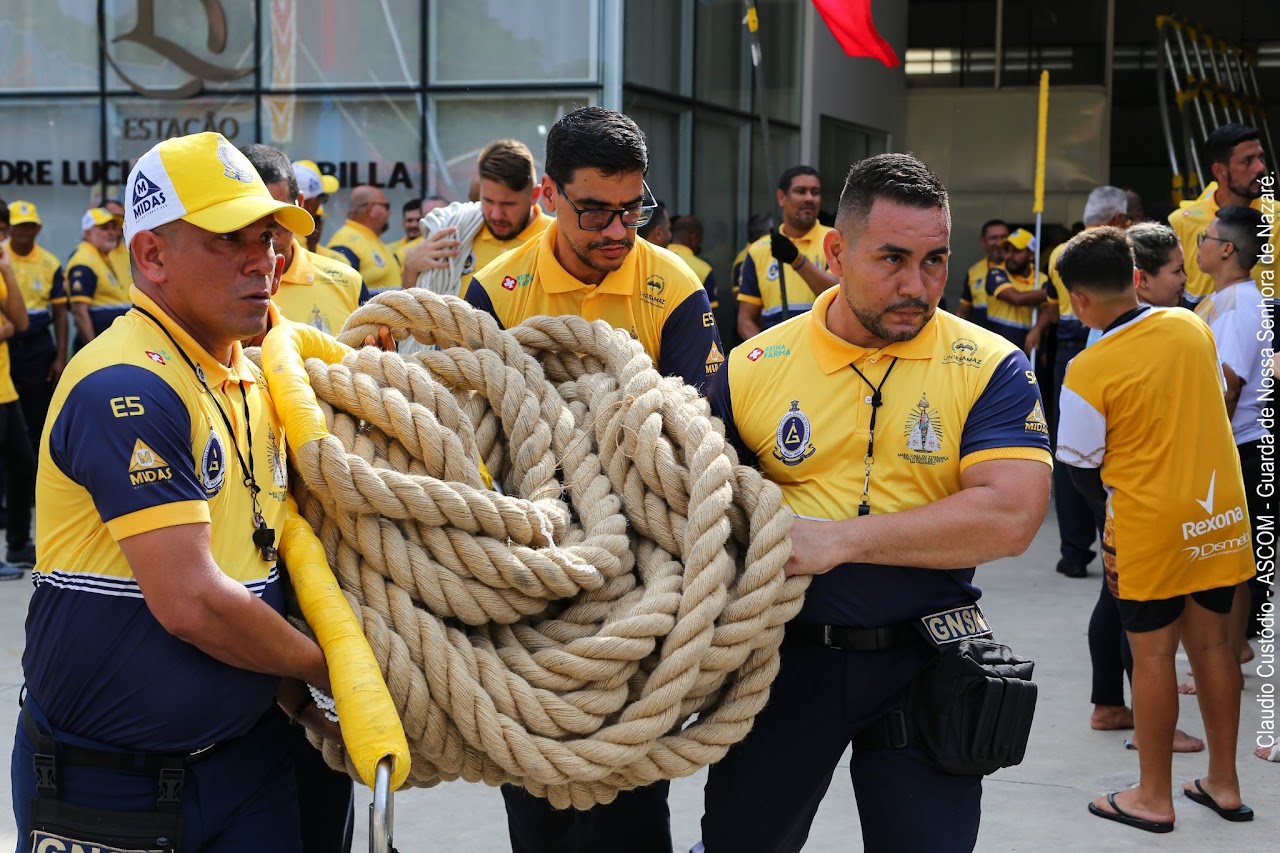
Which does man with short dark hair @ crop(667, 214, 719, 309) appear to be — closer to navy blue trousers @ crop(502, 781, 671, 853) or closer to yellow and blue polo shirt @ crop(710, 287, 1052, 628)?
navy blue trousers @ crop(502, 781, 671, 853)

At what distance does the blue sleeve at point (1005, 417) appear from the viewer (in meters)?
2.72

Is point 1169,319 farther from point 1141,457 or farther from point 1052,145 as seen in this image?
point 1052,145

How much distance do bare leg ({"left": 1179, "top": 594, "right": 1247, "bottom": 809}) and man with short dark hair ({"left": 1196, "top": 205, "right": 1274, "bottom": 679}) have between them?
0.99 m

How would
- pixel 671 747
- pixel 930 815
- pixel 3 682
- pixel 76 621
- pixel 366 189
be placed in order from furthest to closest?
1. pixel 366 189
2. pixel 3 682
3. pixel 930 815
4. pixel 671 747
5. pixel 76 621

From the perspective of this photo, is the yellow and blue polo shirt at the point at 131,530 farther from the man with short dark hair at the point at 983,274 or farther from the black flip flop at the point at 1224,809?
the man with short dark hair at the point at 983,274

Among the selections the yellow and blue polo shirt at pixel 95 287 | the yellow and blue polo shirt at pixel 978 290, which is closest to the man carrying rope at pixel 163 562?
the yellow and blue polo shirt at pixel 95 287

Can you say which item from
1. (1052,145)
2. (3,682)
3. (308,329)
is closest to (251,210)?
(308,329)

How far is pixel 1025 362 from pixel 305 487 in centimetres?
146

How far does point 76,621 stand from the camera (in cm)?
227

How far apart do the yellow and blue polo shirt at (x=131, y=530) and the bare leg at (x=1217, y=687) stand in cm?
314

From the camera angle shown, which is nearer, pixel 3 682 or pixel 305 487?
pixel 305 487

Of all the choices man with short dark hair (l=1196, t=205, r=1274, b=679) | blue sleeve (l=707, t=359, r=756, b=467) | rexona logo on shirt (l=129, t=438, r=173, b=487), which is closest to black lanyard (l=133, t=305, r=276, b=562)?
rexona logo on shirt (l=129, t=438, r=173, b=487)

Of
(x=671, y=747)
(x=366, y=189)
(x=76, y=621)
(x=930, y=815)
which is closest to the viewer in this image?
(x=76, y=621)

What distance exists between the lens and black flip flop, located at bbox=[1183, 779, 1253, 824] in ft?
14.4
